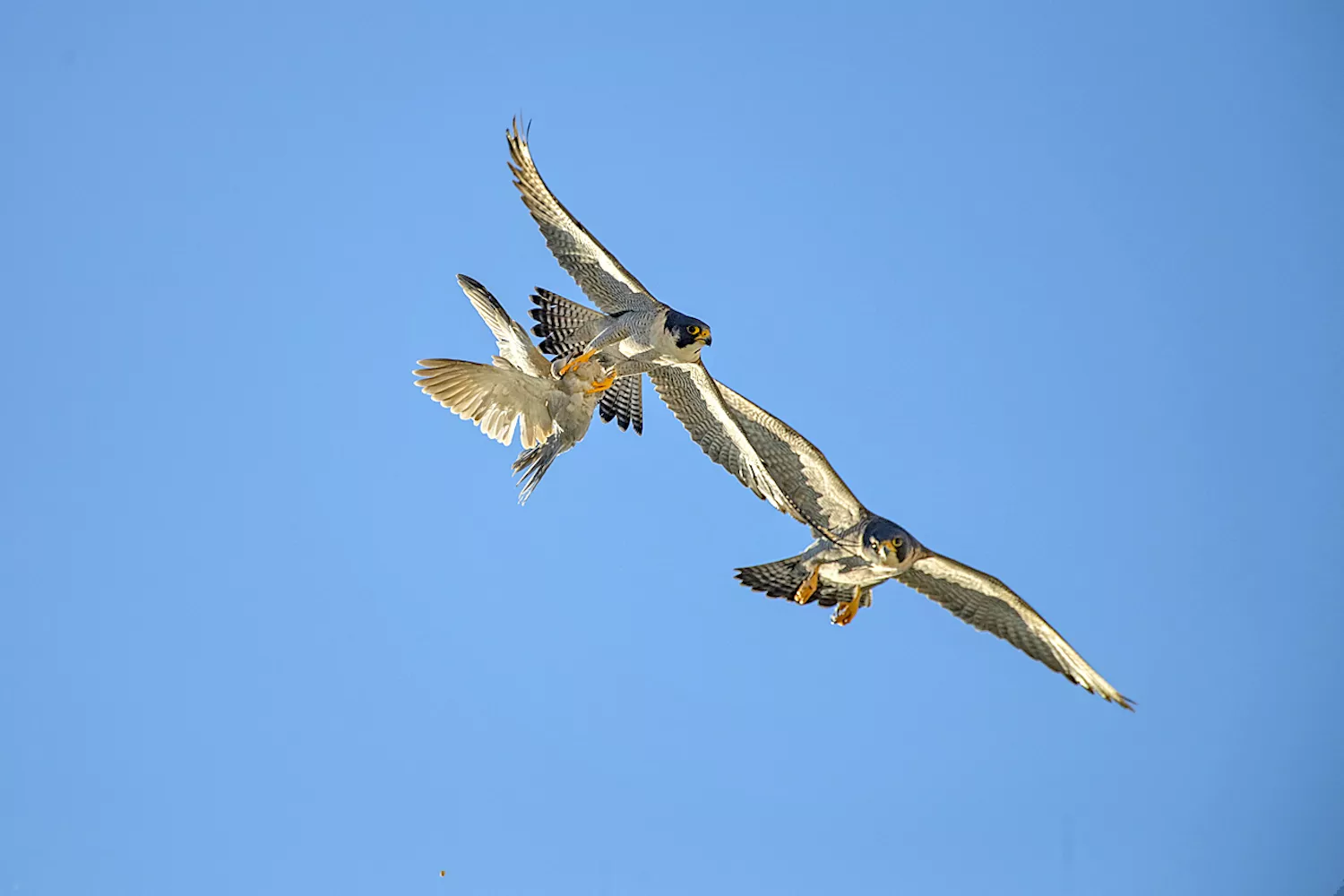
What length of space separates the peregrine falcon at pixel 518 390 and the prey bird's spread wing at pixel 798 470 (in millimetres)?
1262

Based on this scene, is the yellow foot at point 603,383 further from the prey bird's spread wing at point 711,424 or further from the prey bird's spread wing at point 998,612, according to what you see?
the prey bird's spread wing at point 998,612

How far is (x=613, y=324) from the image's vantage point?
43.2ft

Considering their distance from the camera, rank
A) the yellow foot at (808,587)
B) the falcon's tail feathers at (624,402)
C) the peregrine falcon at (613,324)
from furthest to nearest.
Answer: the falcon's tail feathers at (624,402) < the yellow foot at (808,587) < the peregrine falcon at (613,324)

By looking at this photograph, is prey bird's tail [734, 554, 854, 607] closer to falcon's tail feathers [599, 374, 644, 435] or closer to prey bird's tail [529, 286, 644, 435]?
falcon's tail feathers [599, 374, 644, 435]

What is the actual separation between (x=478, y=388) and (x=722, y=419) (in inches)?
84.5

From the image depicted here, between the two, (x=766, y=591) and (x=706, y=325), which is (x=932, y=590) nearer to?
(x=766, y=591)

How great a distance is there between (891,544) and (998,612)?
5.30 ft

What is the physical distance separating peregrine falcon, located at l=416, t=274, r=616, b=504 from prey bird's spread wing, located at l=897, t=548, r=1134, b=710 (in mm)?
3093

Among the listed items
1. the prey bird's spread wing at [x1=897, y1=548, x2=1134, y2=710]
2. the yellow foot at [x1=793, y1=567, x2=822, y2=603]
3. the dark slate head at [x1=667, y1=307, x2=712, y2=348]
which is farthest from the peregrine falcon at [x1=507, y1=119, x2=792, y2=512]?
the prey bird's spread wing at [x1=897, y1=548, x2=1134, y2=710]

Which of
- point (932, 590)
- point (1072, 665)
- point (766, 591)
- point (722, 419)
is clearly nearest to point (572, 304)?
point (722, 419)

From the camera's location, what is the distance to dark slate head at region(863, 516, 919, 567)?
42.0 ft

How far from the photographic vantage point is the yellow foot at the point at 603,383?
13.1 metres

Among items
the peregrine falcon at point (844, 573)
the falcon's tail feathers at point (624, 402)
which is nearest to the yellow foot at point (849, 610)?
the peregrine falcon at point (844, 573)

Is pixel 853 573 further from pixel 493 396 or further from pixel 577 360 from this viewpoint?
pixel 493 396
